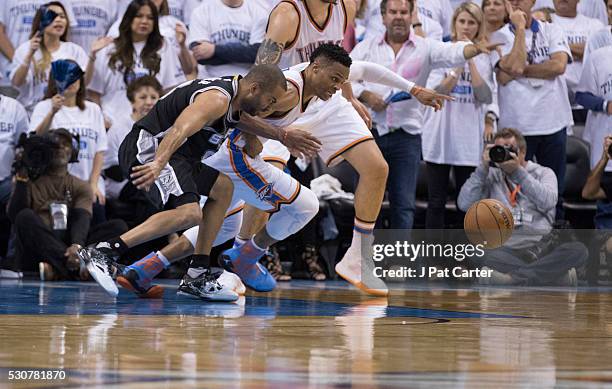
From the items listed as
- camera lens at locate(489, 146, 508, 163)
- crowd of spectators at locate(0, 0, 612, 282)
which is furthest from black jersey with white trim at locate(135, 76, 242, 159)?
camera lens at locate(489, 146, 508, 163)

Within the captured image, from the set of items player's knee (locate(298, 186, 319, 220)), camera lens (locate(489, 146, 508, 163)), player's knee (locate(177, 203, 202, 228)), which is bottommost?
player's knee (locate(177, 203, 202, 228))

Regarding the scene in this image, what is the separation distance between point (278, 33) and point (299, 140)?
0.89 meters

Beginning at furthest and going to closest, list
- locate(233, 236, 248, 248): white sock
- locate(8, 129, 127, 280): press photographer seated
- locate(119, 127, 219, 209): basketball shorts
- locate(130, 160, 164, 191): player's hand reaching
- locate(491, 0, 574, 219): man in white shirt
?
locate(491, 0, 574, 219): man in white shirt
locate(8, 129, 127, 280): press photographer seated
locate(233, 236, 248, 248): white sock
locate(119, 127, 219, 209): basketball shorts
locate(130, 160, 164, 191): player's hand reaching

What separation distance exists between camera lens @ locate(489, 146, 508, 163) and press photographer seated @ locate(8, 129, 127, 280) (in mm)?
2781

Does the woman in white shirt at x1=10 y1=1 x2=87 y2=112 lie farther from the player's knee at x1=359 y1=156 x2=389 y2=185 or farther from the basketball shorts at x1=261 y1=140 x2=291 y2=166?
the player's knee at x1=359 y1=156 x2=389 y2=185

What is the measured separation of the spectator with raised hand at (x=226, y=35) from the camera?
27.5 ft

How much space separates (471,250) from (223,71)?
8.06ft

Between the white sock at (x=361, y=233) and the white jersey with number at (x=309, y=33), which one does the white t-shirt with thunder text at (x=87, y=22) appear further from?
the white sock at (x=361, y=233)

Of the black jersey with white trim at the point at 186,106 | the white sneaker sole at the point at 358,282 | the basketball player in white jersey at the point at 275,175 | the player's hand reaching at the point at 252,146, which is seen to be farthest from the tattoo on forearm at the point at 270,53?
the white sneaker sole at the point at 358,282

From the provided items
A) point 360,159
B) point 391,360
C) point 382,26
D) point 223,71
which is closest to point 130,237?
point 360,159

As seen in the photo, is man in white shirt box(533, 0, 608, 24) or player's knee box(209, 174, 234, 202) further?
man in white shirt box(533, 0, 608, 24)

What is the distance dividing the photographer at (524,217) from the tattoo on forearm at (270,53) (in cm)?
246

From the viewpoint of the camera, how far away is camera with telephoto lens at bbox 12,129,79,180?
7.60 metres

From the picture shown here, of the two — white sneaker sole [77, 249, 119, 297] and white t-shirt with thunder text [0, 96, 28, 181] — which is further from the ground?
white t-shirt with thunder text [0, 96, 28, 181]
